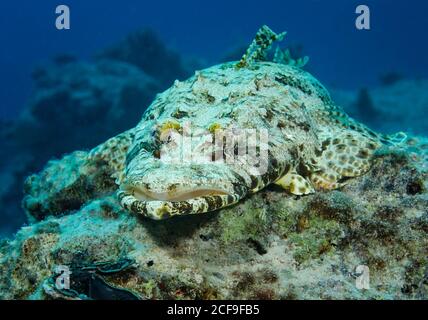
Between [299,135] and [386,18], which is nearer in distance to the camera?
[299,135]

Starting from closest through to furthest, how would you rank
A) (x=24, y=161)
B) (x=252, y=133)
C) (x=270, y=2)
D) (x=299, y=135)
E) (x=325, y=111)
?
(x=252, y=133) < (x=299, y=135) < (x=325, y=111) < (x=24, y=161) < (x=270, y=2)

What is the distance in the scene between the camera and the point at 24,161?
84.9ft

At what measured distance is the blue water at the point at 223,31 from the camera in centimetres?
9362

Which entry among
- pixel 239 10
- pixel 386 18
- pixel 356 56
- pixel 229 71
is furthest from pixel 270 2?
pixel 229 71

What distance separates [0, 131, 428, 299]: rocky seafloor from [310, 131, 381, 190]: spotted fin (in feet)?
0.65

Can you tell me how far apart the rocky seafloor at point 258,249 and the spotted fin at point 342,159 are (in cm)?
20

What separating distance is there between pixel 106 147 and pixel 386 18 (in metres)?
150

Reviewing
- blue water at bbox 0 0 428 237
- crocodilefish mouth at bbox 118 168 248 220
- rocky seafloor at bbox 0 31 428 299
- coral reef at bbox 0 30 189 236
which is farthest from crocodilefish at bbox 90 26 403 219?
blue water at bbox 0 0 428 237

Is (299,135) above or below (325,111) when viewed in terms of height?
below

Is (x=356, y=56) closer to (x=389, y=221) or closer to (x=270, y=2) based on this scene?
(x=270, y=2)

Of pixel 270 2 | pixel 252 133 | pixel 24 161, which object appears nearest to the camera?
pixel 252 133

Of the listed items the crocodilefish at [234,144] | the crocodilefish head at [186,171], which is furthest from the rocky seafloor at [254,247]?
the crocodilefish head at [186,171]

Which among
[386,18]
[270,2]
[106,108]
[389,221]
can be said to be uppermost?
[270,2]

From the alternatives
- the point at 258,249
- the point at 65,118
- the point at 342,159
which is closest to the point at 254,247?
the point at 258,249
